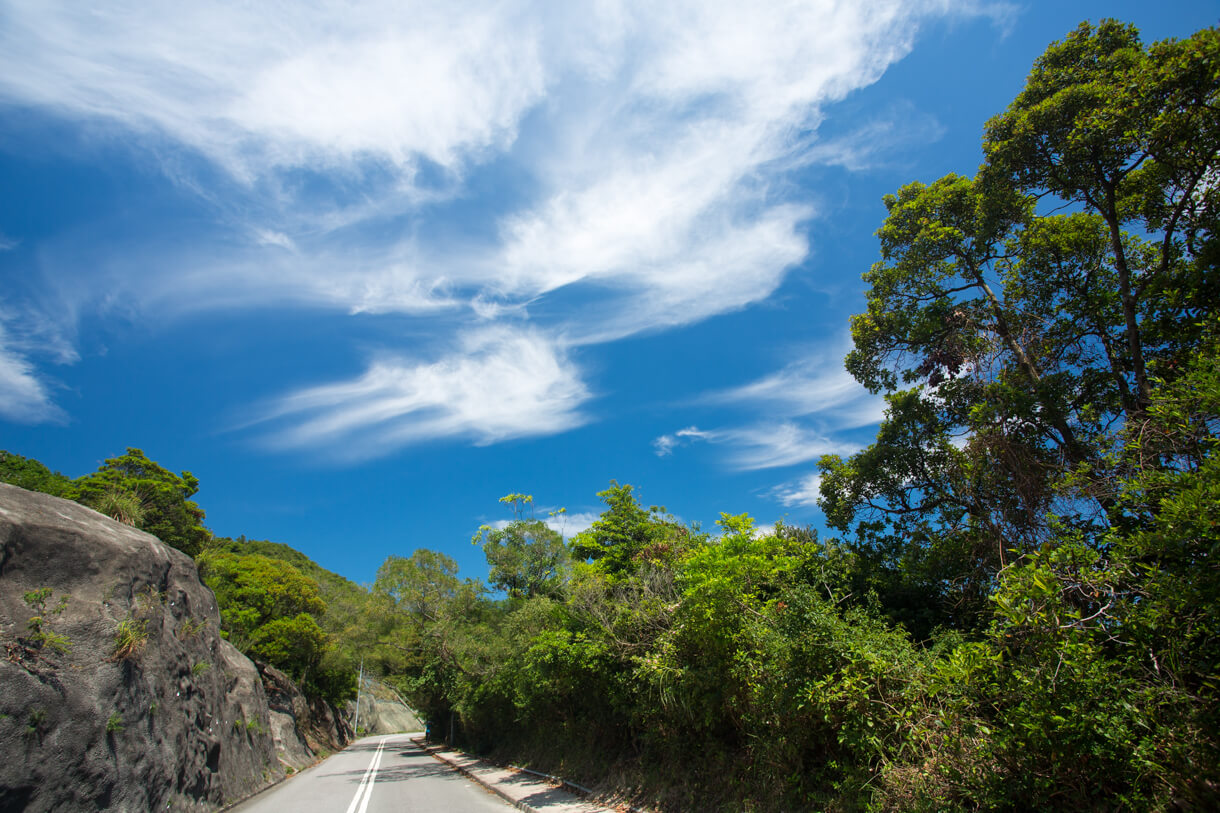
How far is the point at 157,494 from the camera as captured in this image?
2578 centimetres

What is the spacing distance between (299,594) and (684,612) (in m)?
28.2

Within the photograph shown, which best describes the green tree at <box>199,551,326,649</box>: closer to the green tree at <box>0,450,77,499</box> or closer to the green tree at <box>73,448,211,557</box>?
the green tree at <box>73,448,211,557</box>

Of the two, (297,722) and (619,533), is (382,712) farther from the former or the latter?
(619,533)

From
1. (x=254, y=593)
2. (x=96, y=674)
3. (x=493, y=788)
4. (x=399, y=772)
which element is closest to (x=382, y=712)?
(x=254, y=593)

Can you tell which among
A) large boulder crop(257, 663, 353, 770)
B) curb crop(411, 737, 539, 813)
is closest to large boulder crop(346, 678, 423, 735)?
large boulder crop(257, 663, 353, 770)

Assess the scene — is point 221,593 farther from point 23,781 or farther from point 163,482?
point 23,781

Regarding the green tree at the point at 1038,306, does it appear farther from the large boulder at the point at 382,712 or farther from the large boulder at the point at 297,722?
the large boulder at the point at 382,712

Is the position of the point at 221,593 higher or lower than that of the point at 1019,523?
higher

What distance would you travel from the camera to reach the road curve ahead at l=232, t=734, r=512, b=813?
12125 mm

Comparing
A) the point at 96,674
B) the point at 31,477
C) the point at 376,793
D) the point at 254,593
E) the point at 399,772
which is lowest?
the point at 399,772

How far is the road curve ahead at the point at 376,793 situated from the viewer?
12.1m

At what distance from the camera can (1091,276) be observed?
29.6 ft

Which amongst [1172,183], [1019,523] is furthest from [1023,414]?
[1172,183]

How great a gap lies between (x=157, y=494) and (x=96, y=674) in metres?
21.8
